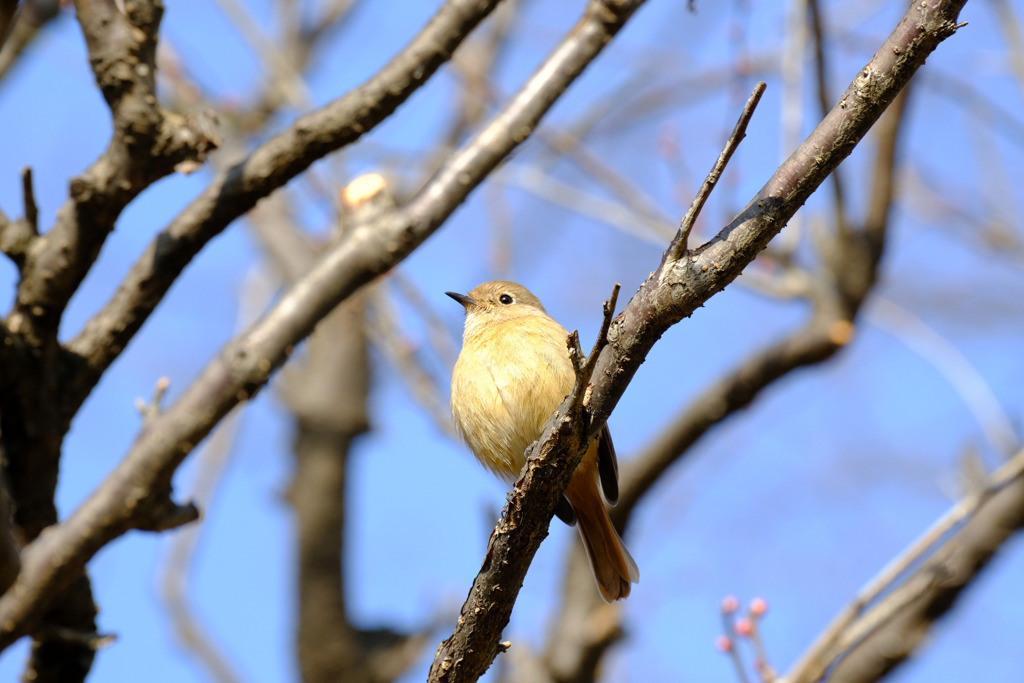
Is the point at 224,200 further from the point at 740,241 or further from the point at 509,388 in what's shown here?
the point at 740,241

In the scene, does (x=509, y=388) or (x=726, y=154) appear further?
(x=509, y=388)

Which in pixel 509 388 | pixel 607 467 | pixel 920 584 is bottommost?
pixel 920 584

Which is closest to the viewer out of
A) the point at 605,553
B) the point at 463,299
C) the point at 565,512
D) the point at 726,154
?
the point at 726,154

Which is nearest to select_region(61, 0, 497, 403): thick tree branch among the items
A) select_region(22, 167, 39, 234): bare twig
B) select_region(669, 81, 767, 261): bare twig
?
select_region(22, 167, 39, 234): bare twig

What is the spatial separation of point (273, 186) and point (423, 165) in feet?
13.2

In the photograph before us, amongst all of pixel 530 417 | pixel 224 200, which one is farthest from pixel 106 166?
pixel 530 417

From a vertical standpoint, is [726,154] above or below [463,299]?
below

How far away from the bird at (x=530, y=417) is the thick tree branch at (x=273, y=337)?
64 centimetres

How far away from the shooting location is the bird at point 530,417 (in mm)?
3467

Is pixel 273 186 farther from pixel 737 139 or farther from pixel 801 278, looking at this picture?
pixel 801 278

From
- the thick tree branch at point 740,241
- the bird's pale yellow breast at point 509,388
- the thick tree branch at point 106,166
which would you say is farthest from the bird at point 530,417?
the thick tree branch at point 106,166

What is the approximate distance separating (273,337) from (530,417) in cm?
99

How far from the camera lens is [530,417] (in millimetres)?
3467

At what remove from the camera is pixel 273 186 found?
3.17 metres
